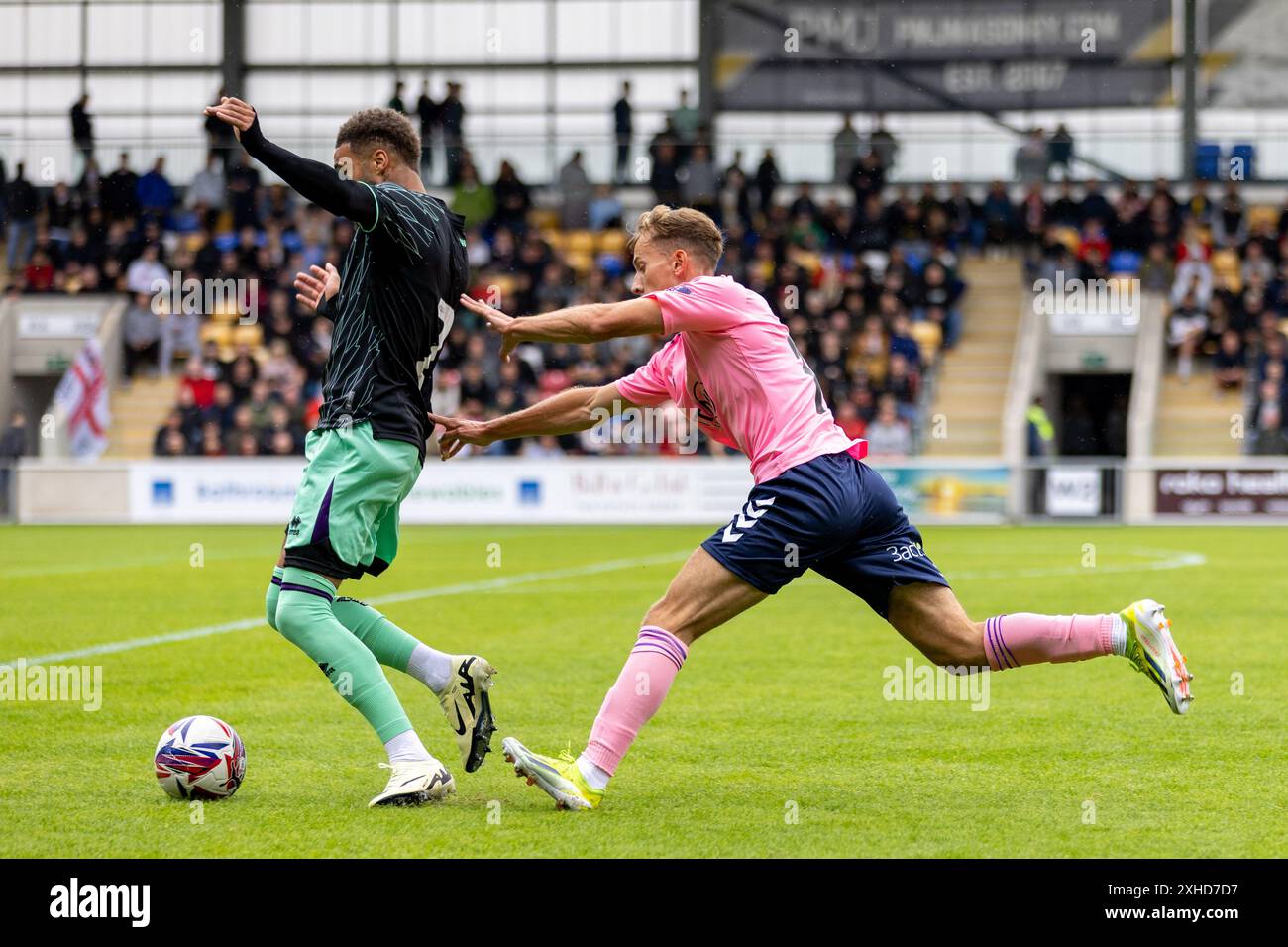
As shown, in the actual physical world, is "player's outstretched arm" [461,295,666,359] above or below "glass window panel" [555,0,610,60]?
below

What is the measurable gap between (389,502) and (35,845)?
1.60m

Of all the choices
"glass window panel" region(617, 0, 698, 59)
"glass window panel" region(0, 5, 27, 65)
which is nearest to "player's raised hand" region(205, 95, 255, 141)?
"glass window panel" region(617, 0, 698, 59)

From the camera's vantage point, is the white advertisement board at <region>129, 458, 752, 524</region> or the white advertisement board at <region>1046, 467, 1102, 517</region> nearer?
the white advertisement board at <region>129, 458, 752, 524</region>

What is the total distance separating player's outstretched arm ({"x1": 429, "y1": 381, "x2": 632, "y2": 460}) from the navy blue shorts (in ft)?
2.46

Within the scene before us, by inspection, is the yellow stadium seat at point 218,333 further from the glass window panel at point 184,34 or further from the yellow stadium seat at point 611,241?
the glass window panel at point 184,34

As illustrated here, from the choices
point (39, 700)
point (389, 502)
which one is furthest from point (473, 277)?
point (389, 502)

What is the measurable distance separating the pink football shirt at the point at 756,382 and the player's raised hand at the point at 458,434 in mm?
789

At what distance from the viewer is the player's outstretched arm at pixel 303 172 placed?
530cm

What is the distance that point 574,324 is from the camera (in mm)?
5438

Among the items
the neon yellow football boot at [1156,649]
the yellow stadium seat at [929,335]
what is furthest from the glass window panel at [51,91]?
the neon yellow football boot at [1156,649]

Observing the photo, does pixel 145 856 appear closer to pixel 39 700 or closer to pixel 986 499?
pixel 39 700

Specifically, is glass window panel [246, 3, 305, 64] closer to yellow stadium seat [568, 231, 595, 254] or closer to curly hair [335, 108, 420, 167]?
yellow stadium seat [568, 231, 595, 254]

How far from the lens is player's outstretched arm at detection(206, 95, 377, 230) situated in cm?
530
